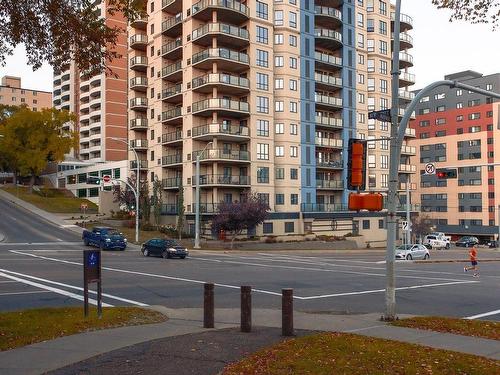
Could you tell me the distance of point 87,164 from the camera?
94625 mm

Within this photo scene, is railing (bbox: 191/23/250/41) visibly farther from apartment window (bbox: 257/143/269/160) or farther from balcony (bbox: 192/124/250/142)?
apartment window (bbox: 257/143/269/160)

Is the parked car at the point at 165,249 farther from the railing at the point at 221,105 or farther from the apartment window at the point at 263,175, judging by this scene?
the apartment window at the point at 263,175

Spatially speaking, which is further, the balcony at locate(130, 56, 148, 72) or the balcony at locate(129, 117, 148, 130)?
the balcony at locate(129, 117, 148, 130)

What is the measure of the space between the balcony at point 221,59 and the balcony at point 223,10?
4105mm

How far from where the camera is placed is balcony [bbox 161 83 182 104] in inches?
2460

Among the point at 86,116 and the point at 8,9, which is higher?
the point at 86,116

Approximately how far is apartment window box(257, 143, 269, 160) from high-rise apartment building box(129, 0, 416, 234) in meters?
0.11

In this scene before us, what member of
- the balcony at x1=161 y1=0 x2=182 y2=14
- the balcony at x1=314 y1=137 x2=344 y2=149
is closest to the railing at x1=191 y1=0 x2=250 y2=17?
the balcony at x1=161 y1=0 x2=182 y2=14

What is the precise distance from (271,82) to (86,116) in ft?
197

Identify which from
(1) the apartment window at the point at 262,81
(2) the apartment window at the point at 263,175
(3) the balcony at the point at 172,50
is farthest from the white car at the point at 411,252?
(3) the balcony at the point at 172,50

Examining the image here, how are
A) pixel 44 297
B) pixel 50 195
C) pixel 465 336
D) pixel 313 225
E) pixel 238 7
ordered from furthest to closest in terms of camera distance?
pixel 50 195 < pixel 313 225 < pixel 238 7 < pixel 44 297 < pixel 465 336

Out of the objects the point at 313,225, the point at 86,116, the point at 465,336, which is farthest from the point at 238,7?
the point at 86,116

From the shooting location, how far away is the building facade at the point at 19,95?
529 feet

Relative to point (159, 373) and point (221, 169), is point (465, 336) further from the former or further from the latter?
point (221, 169)
